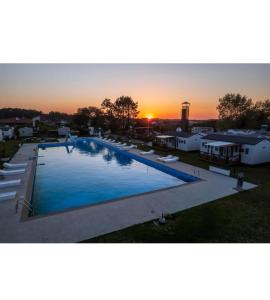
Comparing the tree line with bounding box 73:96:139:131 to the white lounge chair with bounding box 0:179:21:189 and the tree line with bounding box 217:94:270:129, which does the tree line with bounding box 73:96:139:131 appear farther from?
the white lounge chair with bounding box 0:179:21:189

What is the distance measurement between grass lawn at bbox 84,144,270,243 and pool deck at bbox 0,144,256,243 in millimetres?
446

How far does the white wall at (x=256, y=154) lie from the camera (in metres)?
15.8

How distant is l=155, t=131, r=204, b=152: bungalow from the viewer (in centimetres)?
2202

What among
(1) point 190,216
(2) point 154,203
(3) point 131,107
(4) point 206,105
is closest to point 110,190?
(2) point 154,203

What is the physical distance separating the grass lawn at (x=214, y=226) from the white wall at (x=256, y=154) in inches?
299

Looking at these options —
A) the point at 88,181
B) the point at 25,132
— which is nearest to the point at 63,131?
the point at 25,132

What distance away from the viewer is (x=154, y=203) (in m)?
8.57

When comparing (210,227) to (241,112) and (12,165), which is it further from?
(241,112)

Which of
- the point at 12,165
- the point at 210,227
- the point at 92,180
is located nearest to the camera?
the point at 210,227

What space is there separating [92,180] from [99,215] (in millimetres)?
7068

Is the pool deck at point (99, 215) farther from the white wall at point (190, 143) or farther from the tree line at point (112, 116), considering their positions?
the tree line at point (112, 116)

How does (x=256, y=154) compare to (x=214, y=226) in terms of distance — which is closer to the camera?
(x=214, y=226)

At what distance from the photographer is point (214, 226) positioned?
22.4 feet

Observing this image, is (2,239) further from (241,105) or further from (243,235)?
(241,105)
